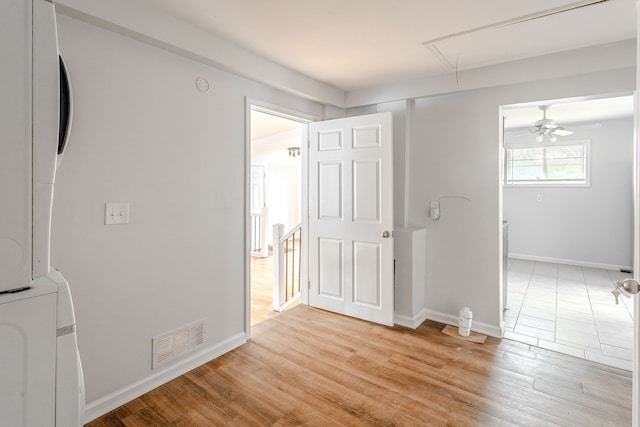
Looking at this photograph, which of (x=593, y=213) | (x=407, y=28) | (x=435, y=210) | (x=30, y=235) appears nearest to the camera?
(x=30, y=235)

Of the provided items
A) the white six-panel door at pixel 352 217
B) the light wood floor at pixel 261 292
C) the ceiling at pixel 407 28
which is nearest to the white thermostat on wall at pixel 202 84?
the ceiling at pixel 407 28

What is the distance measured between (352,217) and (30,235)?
265 cm

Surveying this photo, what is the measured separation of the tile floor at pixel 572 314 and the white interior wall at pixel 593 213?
1.39ft

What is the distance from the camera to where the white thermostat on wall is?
233cm

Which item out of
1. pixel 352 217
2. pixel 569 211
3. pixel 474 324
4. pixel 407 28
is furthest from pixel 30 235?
pixel 569 211

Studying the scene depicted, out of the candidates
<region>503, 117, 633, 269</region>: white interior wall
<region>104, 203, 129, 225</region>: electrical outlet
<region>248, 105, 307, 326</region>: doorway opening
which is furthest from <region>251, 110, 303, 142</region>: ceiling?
<region>503, 117, 633, 269</region>: white interior wall

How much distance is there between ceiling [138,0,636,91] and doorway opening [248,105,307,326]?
103 centimetres

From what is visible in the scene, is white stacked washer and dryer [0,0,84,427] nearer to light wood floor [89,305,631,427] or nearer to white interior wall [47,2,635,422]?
white interior wall [47,2,635,422]

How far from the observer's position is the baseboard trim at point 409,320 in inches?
122

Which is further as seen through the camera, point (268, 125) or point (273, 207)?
point (273, 207)

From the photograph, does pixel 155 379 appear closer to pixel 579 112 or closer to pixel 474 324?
pixel 474 324

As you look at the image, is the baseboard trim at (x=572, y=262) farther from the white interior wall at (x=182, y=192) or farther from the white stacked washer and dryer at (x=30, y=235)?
the white stacked washer and dryer at (x=30, y=235)

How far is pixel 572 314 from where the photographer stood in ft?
11.2

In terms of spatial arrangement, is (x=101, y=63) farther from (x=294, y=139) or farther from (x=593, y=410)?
(x=294, y=139)
